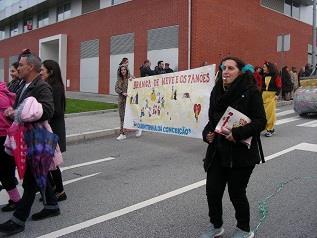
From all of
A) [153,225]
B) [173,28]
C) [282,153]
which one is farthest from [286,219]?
[173,28]

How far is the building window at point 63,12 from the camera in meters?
30.5

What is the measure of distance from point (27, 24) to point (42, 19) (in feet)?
9.29

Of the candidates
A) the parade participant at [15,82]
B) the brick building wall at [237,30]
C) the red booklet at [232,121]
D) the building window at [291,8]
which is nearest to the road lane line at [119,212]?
the red booklet at [232,121]

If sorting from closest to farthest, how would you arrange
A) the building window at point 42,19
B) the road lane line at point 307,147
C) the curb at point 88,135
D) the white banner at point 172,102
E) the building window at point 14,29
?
the white banner at point 172,102 < the road lane line at point 307,147 < the curb at point 88,135 < the building window at point 42,19 < the building window at point 14,29

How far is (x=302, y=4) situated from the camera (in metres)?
32.0

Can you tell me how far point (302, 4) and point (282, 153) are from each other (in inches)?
1035

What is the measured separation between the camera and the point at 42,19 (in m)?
34.4

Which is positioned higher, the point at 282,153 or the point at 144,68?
the point at 144,68

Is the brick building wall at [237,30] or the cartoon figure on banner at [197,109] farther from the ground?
the brick building wall at [237,30]

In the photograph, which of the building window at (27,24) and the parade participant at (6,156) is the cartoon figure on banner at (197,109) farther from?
the building window at (27,24)

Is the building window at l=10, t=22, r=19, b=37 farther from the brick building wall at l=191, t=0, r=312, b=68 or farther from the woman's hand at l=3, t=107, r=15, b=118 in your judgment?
the woman's hand at l=3, t=107, r=15, b=118

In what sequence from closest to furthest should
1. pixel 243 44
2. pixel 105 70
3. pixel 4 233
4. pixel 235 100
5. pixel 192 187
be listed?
pixel 235 100 → pixel 4 233 → pixel 192 187 → pixel 243 44 → pixel 105 70

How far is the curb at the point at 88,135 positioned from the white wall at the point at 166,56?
10.2 meters

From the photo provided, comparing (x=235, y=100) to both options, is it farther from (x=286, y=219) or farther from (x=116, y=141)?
(x=116, y=141)
